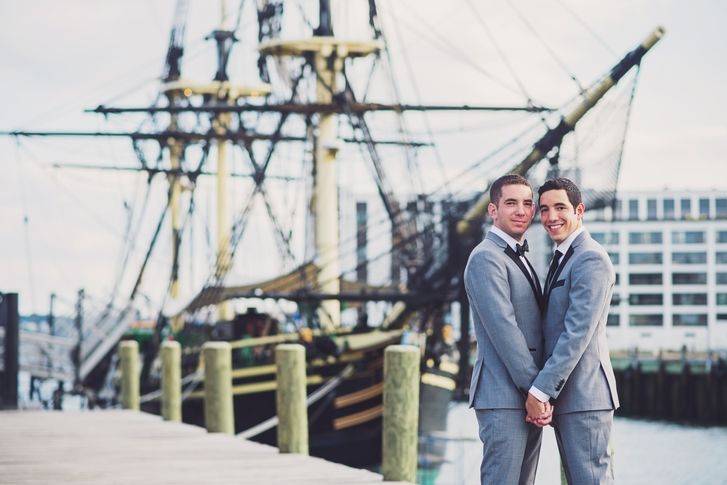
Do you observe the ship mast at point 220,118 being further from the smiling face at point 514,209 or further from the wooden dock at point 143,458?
the smiling face at point 514,209

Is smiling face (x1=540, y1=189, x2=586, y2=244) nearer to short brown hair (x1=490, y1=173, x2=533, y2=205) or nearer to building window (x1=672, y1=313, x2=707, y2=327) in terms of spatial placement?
short brown hair (x1=490, y1=173, x2=533, y2=205)

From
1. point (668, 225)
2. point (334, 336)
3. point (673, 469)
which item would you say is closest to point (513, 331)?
point (334, 336)

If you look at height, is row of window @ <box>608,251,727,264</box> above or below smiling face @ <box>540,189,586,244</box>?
above

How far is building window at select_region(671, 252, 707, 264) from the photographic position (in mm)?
129875

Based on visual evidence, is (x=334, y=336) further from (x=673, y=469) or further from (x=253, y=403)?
(x=673, y=469)

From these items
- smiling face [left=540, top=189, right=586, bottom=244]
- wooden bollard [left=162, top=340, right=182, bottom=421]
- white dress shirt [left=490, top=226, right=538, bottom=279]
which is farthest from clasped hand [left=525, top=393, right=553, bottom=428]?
wooden bollard [left=162, top=340, right=182, bottom=421]

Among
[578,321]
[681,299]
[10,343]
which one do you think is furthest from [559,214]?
[681,299]

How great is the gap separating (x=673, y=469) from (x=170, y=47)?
21.6m

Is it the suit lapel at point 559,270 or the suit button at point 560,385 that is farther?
the suit lapel at point 559,270

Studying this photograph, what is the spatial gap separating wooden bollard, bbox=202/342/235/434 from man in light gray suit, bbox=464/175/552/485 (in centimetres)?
788

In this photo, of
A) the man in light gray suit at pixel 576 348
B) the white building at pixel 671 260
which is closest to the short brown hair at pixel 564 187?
the man in light gray suit at pixel 576 348

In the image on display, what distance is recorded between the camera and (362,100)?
32.8 metres

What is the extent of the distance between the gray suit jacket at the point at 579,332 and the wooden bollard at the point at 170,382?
10103 millimetres

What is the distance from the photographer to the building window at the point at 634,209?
130 m
